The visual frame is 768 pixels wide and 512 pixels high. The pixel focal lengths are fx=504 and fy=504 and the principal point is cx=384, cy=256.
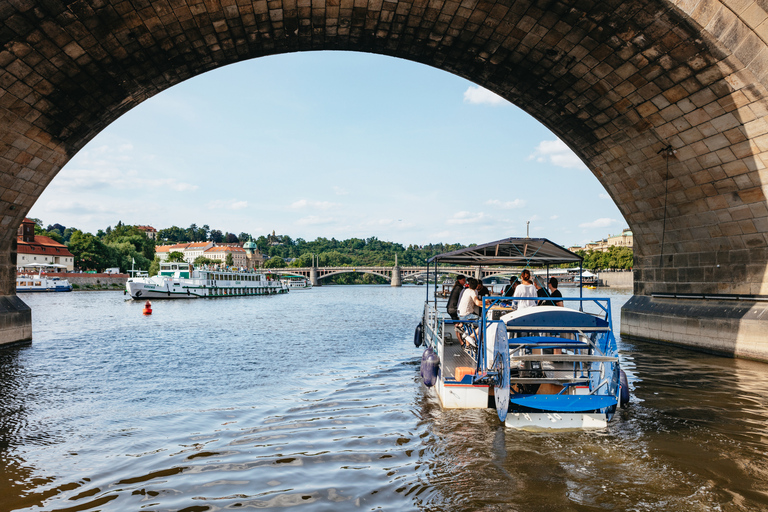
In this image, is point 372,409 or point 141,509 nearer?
point 141,509

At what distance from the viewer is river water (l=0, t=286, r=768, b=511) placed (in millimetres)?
6234

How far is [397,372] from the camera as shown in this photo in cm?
1534

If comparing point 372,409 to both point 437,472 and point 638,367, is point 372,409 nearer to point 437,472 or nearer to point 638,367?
point 437,472

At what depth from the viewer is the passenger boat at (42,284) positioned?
264 feet

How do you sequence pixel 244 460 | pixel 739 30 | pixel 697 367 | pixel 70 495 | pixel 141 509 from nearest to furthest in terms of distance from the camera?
pixel 141 509
pixel 70 495
pixel 244 460
pixel 739 30
pixel 697 367

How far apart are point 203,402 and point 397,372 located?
19.3ft

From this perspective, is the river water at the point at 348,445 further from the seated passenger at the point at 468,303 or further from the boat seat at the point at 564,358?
the seated passenger at the point at 468,303

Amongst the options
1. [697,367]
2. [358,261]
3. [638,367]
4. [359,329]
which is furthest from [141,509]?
[358,261]

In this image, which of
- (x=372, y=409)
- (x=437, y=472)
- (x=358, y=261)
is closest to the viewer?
(x=437, y=472)

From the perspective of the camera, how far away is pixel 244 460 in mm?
7590

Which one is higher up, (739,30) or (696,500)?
(739,30)

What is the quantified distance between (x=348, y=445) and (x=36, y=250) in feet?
395

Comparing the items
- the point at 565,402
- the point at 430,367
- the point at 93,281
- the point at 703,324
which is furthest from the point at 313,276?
the point at 565,402

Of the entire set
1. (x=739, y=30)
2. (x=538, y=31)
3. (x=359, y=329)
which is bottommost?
(x=359, y=329)
